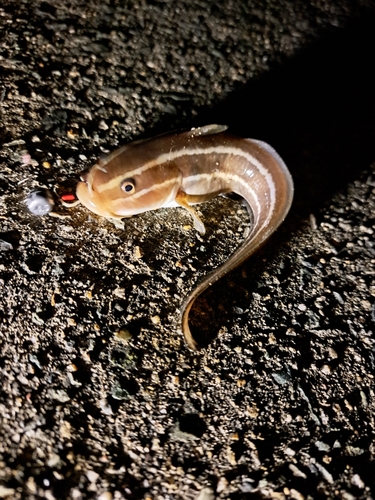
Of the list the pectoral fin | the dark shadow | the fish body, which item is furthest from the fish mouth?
the dark shadow

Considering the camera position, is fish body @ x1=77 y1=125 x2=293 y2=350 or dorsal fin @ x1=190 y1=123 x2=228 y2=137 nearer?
fish body @ x1=77 y1=125 x2=293 y2=350

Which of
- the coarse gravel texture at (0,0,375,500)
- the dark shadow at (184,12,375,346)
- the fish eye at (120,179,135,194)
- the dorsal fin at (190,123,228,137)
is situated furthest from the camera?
the dark shadow at (184,12,375,346)

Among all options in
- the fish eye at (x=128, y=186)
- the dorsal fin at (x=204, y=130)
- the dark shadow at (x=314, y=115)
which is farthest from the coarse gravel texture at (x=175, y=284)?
the dorsal fin at (x=204, y=130)

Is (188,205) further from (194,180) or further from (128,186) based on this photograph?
(128,186)

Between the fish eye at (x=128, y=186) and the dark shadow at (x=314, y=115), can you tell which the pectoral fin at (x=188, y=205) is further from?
the dark shadow at (x=314, y=115)

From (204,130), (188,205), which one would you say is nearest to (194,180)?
(188,205)

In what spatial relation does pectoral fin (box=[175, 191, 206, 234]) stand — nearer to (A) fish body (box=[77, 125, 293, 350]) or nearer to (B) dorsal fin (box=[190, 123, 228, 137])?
(A) fish body (box=[77, 125, 293, 350])

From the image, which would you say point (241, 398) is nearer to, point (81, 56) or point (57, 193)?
point (57, 193)
